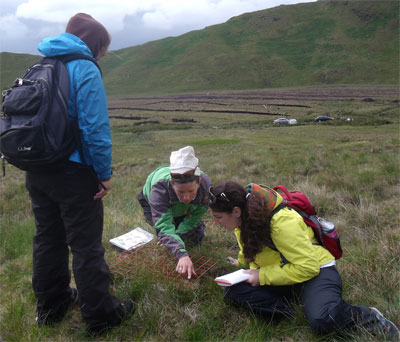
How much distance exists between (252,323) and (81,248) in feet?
4.99

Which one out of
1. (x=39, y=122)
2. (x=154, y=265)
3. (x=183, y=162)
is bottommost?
(x=154, y=265)

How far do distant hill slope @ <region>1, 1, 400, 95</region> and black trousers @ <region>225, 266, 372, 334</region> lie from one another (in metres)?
102

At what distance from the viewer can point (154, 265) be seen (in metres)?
3.76

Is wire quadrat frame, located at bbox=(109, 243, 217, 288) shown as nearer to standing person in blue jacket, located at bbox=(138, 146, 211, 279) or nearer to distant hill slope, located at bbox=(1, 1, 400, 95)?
standing person in blue jacket, located at bbox=(138, 146, 211, 279)

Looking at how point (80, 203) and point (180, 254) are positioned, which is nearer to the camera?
point (80, 203)

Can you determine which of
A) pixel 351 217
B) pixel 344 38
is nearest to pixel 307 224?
pixel 351 217

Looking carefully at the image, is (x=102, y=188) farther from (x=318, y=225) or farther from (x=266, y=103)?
(x=266, y=103)

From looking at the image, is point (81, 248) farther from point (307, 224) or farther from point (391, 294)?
point (391, 294)

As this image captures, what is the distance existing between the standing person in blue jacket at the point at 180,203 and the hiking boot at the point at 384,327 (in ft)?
5.02

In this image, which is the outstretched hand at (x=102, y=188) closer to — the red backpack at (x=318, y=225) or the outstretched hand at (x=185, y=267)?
the outstretched hand at (x=185, y=267)

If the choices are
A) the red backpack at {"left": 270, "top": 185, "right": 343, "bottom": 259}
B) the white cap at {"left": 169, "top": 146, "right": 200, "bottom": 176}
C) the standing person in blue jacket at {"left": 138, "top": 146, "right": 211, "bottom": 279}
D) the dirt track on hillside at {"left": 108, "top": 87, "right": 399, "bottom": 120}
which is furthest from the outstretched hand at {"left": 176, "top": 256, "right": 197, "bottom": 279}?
the dirt track on hillside at {"left": 108, "top": 87, "right": 399, "bottom": 120}

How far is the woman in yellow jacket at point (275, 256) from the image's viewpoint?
2.88 metres

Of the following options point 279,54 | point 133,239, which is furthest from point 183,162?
point 279,54

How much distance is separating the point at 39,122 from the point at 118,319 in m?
1.75
